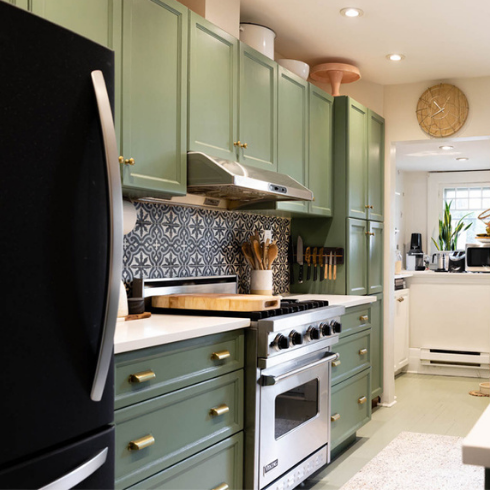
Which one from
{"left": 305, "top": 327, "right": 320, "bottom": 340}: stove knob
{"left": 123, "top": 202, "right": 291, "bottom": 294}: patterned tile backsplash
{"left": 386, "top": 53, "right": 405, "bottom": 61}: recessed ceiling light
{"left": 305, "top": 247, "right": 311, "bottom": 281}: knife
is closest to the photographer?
{"left": 123, "top": 202, "right": 291, "bottom": 294}: patterned tile backsplash

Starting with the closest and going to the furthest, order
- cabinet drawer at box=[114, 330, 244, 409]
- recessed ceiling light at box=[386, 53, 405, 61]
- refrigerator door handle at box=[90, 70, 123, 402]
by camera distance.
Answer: refrigerator door handle at box=[90, 70, 123, 402] < cabinet drawer at box=[114, 330, 244, 409] < recessed ceiling light at box=[386, 53, 405, 61]

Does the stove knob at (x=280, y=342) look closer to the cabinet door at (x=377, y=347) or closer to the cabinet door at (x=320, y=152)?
the cabinet door at (x=320, y=152)

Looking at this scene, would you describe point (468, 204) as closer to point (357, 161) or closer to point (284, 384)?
point (357, 161)

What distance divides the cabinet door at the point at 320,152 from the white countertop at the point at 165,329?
4.96 feet

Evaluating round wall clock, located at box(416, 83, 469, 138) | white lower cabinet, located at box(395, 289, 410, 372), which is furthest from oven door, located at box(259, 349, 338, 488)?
white lower cabinet, located at box(395, 289, 410, 372)

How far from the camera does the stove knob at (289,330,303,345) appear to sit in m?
2.75

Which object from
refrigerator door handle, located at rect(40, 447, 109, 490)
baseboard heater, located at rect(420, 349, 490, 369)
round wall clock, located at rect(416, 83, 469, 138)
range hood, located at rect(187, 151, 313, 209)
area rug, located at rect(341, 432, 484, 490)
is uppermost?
round wall clock, located at rect(416, 83, 469, 138)

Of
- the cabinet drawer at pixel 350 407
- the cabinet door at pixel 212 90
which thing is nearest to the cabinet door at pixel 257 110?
the cabinet door at pixel 212 90

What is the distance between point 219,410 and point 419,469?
1.61 meters

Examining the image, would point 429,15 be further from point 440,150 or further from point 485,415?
point 440,150

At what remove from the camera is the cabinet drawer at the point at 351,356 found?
138 inches

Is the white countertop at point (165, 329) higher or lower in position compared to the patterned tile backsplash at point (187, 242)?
lower

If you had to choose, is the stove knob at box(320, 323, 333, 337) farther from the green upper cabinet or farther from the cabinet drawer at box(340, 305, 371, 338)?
the green upper cabinet

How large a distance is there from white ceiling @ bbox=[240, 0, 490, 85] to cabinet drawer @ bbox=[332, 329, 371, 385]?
75.3 inches
